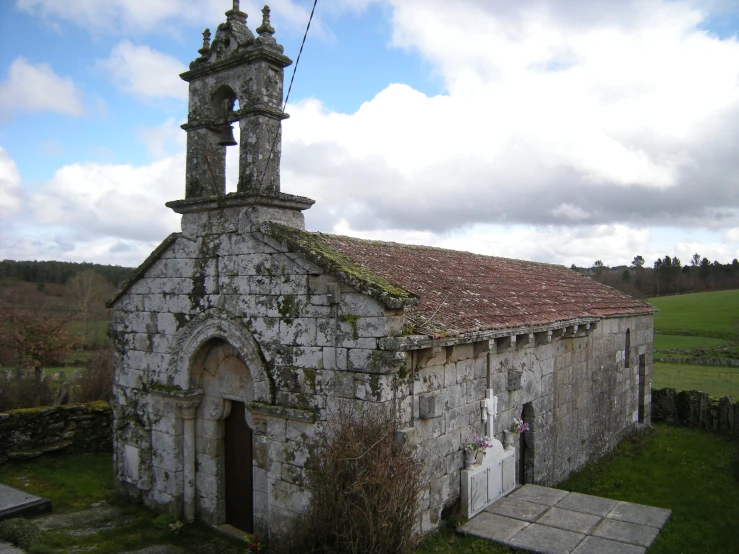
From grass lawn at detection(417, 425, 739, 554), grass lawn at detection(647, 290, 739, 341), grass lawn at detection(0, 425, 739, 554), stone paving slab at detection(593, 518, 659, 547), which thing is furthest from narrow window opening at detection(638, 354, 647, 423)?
grass lawn at detection(647, 290, 739, 341)

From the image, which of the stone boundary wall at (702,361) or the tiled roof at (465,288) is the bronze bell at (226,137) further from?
the stone boundary wall at (702,361)

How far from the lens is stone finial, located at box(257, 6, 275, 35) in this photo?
26.6ft

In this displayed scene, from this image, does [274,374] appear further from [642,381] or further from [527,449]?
[642,381]

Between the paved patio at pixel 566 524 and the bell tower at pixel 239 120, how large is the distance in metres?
5.16

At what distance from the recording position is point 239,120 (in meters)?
8.19

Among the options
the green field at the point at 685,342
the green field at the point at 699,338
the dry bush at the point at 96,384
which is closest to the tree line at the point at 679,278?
the green field at the point at 699,338

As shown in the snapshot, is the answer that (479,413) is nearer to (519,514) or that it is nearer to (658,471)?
(519,514)

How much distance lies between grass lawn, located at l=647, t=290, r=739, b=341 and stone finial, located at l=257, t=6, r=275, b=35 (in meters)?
35.2

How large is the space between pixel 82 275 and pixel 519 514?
36.5 m

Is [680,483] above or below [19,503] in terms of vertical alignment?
below

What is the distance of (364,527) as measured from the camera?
5590 mm

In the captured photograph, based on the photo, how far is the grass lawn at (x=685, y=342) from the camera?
3243 centimetres

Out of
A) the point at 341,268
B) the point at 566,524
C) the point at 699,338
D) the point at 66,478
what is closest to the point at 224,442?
the point at 341,268

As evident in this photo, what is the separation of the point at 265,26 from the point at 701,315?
41.6m
